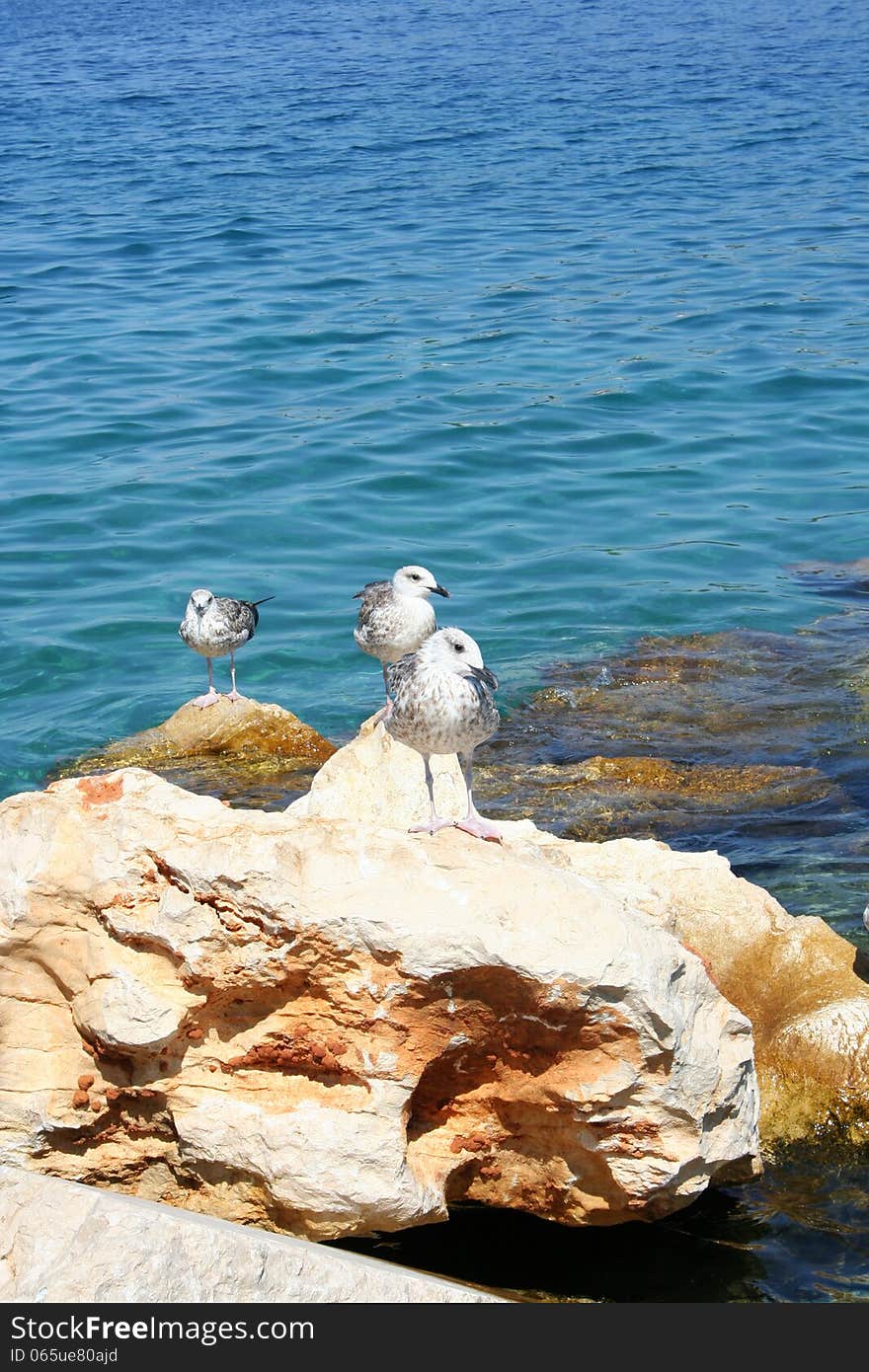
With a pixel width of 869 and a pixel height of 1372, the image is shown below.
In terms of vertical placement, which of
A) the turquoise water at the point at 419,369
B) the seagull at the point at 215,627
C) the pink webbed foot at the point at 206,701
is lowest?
the turquoise water at the point at 419,369

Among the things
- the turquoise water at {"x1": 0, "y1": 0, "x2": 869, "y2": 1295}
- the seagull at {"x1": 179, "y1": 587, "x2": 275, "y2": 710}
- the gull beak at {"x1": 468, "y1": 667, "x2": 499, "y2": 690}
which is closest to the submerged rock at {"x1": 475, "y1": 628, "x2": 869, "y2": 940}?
the turquoise water at {"x1": 0, "y1": 0, "x2": 869, "y2": 1295}

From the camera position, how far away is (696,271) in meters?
21.9

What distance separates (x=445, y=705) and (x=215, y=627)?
16.6ft

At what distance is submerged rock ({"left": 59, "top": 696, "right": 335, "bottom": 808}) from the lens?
408 inches

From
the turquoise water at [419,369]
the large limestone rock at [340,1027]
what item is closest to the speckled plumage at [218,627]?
the turquoise water at [419,369]

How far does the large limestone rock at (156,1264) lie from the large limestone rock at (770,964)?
194 cm

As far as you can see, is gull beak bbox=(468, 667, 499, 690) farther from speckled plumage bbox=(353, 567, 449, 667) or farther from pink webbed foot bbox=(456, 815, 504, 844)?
speckled plumage bbox=(353, 567, 449, 667)

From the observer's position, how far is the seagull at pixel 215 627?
1098cm

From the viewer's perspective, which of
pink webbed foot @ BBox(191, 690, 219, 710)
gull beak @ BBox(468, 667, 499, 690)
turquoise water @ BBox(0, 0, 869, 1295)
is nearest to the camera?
gull beak @ BBox(468, 667, 499, 690)

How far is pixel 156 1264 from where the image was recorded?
4.33m

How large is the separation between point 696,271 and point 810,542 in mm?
8491

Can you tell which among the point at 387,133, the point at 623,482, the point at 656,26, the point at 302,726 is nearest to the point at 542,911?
the point at 302,726

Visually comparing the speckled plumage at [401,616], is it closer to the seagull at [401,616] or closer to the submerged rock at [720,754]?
the seagull at [401,616]

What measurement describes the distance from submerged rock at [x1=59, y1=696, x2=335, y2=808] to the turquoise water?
→ 0.57m
